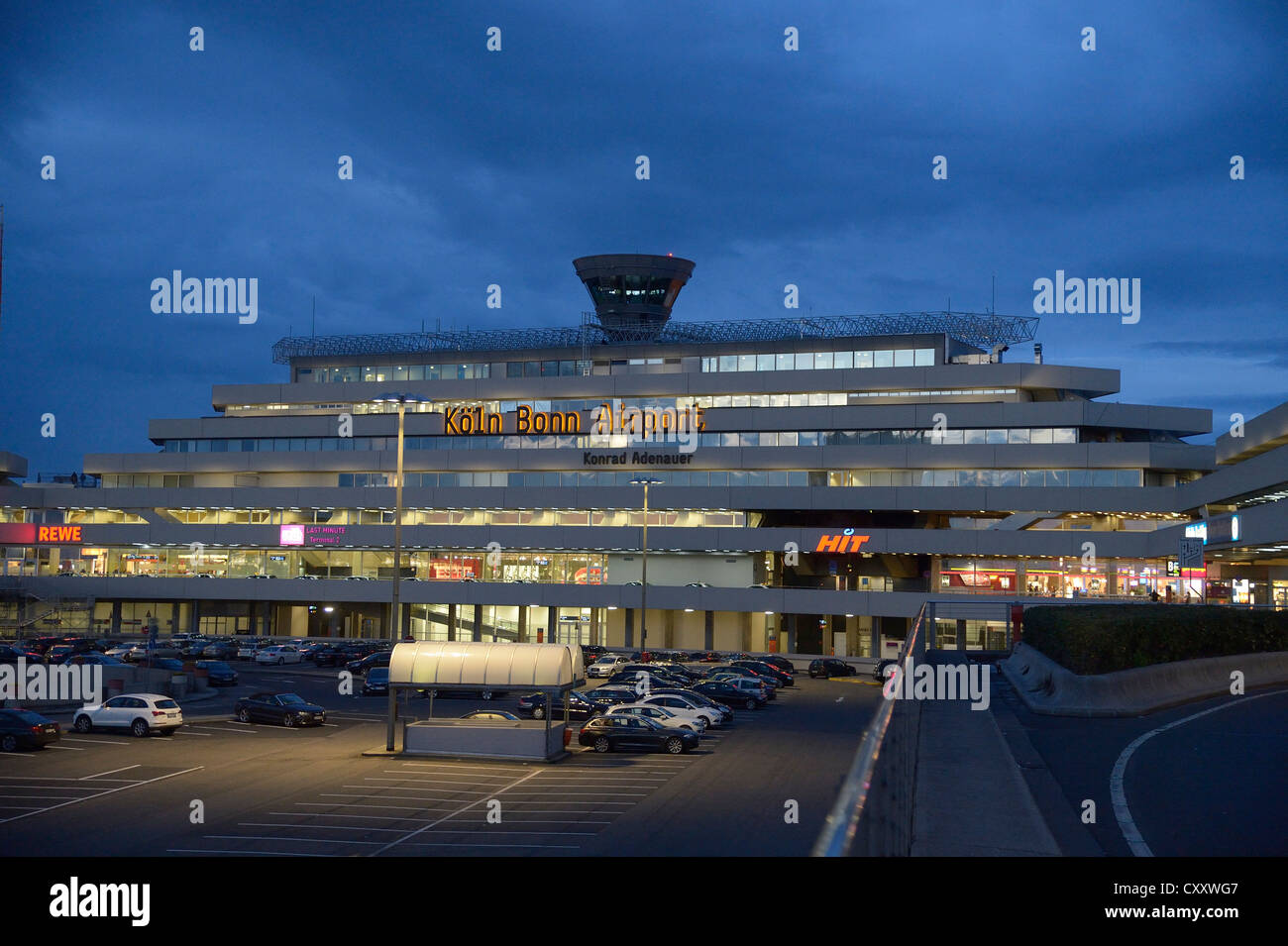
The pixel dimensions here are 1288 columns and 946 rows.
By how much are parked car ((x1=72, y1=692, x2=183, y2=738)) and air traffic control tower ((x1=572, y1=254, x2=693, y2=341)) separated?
62.2 m

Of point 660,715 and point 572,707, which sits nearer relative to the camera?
point 660,715

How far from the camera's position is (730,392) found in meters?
83.5

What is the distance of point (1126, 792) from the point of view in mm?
16547

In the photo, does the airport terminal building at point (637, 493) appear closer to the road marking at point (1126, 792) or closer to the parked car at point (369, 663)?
the parked car at point (369, 663)

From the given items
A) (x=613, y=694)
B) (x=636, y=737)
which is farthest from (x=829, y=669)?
(x=636, y=737)

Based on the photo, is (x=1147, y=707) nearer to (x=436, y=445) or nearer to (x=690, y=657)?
(x=690, y=657)

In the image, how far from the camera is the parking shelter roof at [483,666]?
3150cm

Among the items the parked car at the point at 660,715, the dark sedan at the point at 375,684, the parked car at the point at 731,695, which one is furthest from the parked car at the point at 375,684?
the parked car at the point at 660,715

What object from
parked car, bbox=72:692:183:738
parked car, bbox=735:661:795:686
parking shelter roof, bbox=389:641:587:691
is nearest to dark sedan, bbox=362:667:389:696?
parked car, bbox=72:692:183:738

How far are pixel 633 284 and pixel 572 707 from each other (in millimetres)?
59862

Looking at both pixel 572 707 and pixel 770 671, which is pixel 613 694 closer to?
pixel 572 707

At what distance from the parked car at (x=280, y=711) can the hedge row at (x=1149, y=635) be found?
24.5 meters
